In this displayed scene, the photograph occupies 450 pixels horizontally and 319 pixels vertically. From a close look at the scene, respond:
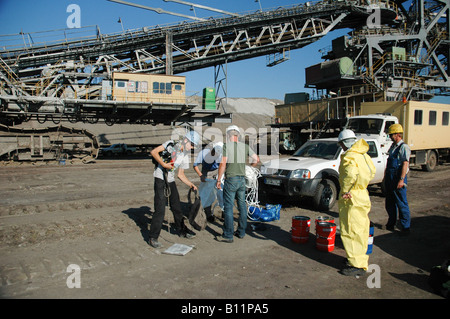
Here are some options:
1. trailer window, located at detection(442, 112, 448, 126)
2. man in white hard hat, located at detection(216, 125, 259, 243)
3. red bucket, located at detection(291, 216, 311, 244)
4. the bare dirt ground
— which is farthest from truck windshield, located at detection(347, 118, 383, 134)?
trailer window, located at detection(442, 112, 448, 126)

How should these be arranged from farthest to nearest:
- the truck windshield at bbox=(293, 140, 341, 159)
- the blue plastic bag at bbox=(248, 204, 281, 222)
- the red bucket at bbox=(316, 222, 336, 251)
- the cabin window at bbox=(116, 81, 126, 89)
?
1. the cabin window at bbox=(116, 81, 126, 89)
2. the truck windshield at bbox=(293, 140, 341, 159)
3. the blue plastic bag at bbox=(248, 204, 281, 222)
4. the red bucket at bbox=(316, 222, 336, 251)

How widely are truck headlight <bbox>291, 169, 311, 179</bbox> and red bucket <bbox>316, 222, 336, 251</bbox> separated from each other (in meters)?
2.57

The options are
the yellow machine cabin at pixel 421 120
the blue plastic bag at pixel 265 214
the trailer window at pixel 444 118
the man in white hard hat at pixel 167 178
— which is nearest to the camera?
the man in white hard hat at pixel 167 178

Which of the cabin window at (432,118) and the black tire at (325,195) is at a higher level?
the cabin window at (432,118)

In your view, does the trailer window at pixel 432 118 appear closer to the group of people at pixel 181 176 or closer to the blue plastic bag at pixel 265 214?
the blue plastic bag at pixel 265 214

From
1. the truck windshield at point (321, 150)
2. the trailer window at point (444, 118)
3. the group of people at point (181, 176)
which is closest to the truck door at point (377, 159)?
the truck windshield at point (321, 150)

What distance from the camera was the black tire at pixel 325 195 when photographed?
7.90 meters

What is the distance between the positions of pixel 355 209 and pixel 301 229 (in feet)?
4.84

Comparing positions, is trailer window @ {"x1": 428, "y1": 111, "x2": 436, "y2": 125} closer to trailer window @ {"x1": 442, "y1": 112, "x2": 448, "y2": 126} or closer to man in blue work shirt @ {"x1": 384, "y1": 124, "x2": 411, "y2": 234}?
trailer window @ {"x1": 442, "y1": 112, "x2": 448, "y2": 126}

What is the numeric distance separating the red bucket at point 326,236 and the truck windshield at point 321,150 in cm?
373

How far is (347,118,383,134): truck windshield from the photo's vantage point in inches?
434

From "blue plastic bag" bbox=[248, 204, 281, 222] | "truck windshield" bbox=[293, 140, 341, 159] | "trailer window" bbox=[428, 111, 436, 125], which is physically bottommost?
"blue plastic bag" bbox=[248, 204, 281, 222]

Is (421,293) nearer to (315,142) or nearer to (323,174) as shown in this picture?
(323,174)

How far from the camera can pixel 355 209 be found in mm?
4484
